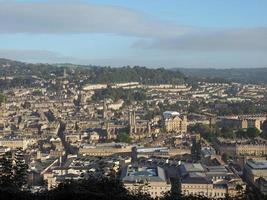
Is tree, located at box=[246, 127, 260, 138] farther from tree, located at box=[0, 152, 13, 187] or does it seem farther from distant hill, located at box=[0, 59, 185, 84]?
distant hill, located at box=[0, 59, 185, 84]

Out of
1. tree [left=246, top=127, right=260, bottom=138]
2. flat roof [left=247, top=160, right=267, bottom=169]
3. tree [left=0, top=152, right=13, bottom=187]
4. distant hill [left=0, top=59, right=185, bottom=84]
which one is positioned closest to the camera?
tree [left=0, top=152, right=13, bottom=187]

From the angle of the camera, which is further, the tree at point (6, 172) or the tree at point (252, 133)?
the tree at point (252, 133)

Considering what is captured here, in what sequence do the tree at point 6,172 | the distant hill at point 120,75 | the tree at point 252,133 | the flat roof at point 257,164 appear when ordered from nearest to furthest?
the tree at point 6,172 < the flat roof at point 257,164 < the tree at point 252,133 < the distant hill at point 120,75

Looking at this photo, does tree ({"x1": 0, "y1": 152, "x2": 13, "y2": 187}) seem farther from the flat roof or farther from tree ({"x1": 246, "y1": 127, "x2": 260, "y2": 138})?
tree ({"x1": 246, "y1": 127, "x2": 260, "y2": 138})

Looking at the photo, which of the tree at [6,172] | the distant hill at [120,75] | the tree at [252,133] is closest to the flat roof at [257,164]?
the tree at [252,133]

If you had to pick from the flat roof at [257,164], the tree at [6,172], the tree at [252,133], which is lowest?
the tree at [252,133]

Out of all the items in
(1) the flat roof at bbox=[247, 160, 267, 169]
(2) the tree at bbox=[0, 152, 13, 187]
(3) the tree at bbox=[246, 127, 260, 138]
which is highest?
(2) the tree at bbox=[0, 152, 13, 187]

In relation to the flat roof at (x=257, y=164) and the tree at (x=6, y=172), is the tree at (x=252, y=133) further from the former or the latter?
the tree at (x=6, y=172)

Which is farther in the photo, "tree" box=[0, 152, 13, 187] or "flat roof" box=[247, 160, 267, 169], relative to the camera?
"flat roof" box=[247, 160, 267, 169]

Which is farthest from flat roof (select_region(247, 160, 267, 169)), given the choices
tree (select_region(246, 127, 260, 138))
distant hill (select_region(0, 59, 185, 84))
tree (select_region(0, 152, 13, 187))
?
distant hill (select_region(0, 59, 185, 84))

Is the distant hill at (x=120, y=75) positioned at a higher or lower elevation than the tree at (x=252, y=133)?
higher

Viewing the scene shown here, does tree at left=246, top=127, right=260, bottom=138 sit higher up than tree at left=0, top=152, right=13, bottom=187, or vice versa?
tree at left=0, top=152, right=13, bottom=187

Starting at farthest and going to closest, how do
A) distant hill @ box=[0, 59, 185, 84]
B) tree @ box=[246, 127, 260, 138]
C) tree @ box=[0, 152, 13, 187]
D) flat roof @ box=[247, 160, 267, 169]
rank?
distant hill @ box=[0, 59, 185, 84] → tree @ box=[246, 127, 260, 138] → flat roof @ box=[247, 160, 267, 169] → tree @ box=[0, 152, 13, 187]

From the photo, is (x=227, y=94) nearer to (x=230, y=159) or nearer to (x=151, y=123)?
(x=151, y=123)
